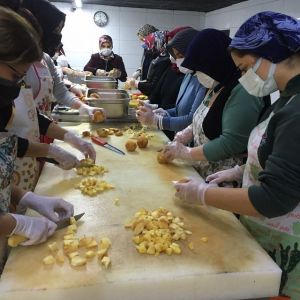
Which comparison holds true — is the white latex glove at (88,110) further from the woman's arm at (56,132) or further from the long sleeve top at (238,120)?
the long sleeve top at (238,120)

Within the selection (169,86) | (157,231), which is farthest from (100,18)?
(157,231)

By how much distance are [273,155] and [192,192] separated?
36 centimetres

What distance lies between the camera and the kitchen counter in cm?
87

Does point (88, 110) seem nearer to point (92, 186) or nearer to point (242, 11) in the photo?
point (92, 186)

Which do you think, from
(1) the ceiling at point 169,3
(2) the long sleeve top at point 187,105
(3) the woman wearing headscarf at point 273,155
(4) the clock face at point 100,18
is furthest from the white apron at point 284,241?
(4) the clock face at point 100,18

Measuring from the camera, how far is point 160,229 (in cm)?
111

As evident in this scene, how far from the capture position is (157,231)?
1.09m

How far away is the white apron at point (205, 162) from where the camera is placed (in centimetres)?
171

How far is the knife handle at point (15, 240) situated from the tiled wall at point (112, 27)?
7207mm

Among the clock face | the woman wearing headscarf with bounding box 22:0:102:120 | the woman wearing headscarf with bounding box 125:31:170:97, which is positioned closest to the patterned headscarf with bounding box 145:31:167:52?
the woman wearing headscarf with bounding box 125:31:170:97

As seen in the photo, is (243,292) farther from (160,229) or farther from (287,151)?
(287,151)

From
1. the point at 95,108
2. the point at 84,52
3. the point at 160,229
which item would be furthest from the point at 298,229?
the point at 84,52

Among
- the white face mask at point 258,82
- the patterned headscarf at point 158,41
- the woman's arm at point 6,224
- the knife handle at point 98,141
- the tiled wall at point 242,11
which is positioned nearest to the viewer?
the woman's arm at point 6,224

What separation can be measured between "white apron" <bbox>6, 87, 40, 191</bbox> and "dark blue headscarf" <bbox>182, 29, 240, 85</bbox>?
2.93 ft
